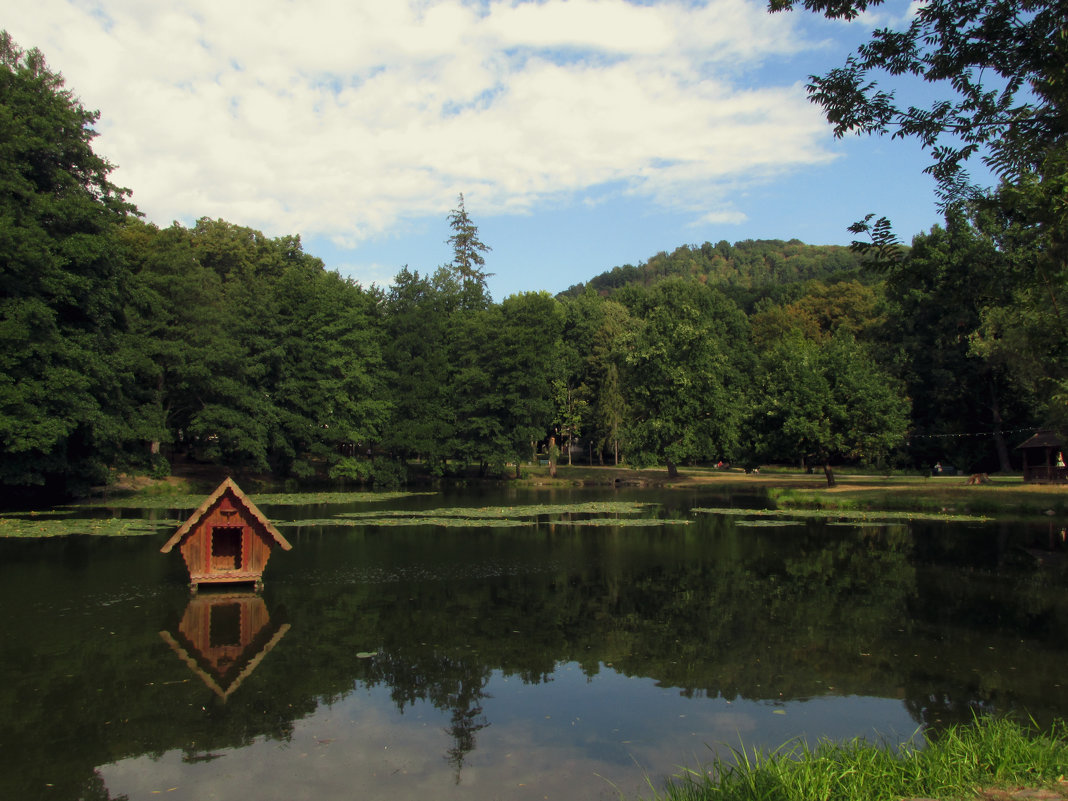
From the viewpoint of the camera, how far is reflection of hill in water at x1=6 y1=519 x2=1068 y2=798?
9992mm

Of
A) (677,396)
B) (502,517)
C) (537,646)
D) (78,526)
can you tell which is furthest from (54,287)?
(677,396)

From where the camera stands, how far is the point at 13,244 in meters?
31.5

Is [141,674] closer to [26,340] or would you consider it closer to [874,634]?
[874,634]

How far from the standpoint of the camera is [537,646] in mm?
13586

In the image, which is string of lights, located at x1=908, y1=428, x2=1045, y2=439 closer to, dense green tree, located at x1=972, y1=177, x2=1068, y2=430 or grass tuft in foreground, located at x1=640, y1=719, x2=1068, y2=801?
dense green tree, located at x1=972, y1=177, x2=1068, y2=430

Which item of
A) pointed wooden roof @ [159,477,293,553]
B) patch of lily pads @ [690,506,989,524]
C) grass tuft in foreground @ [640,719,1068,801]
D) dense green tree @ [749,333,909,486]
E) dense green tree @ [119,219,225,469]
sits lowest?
patch of lily pads @ [690,506,989,524]

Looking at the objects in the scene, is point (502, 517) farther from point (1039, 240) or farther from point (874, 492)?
point (1039, 240)

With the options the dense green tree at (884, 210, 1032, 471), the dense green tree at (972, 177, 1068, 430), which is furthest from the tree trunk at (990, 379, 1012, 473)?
the dense green tree at (972, 177, 1068, 430)

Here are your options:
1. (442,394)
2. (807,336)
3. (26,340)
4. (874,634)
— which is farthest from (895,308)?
(26,340)

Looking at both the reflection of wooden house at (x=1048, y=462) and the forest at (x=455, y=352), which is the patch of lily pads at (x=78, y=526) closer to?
the forest at (x=455, y=352)

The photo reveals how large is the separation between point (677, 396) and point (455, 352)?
65.8ft

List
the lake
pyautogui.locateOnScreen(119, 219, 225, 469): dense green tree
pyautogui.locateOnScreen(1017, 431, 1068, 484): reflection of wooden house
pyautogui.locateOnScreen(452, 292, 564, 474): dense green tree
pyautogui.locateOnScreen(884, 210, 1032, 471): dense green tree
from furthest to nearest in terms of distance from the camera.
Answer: pyautogui.locateOnScreen(452, 292, 564, 474): dense green tree → pyautogui.locateOnScreen(884, 210, 1032, 471): dense green tree → pyautogui.locateOnScreen(119, 219, 225, 469): dense green tree → pyautogui.locateOnScreen(1017, 431, 1068, 484): reflection of wooden house → the lake

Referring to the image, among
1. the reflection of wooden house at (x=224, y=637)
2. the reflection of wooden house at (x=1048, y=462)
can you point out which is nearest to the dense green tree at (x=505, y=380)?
the reflection of wooden house at (x=1048, y=462)

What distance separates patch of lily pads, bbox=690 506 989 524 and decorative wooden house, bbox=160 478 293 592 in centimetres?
2089
